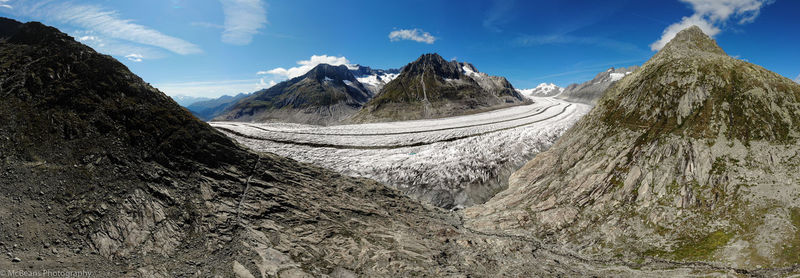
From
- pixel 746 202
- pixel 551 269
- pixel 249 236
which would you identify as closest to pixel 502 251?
pixel 551 269

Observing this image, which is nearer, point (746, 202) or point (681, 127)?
point (746, 202)

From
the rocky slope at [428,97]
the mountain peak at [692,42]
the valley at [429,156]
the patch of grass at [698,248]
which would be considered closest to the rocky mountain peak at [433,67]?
A: the rocky slope at [428,97]

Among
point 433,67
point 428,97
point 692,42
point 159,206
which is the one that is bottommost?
point 159,206

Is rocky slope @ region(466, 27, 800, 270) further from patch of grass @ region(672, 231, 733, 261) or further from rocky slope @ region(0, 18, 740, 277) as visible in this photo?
rocky slope @ region(0, 18, 740, 277)

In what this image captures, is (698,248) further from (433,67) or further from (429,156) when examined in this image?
(433,67)

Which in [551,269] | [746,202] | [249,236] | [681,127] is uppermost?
[681,127]

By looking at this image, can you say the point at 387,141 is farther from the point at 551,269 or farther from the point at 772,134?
the point at 772,134

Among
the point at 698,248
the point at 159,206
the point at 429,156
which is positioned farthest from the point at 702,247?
the point at 159,206
